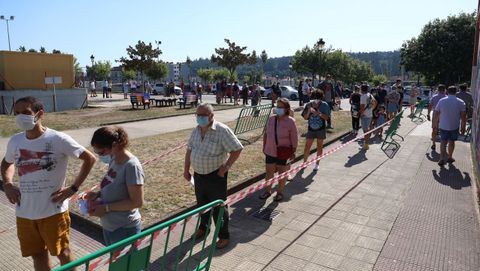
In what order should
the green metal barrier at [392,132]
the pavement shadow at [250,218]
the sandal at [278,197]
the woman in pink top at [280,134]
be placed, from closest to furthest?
the pavement shadow at [250,218], the woman in pink top at [280,134], the sandal at [278,197], the green metal barrier at [392,132]

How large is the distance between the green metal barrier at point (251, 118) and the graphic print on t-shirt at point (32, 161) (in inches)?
292

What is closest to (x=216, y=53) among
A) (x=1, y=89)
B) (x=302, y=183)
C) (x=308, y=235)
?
(x=1, y=89)

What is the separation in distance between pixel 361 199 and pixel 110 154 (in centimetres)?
444

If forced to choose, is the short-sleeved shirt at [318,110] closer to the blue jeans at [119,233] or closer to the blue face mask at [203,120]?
the blue face mask at [203,120]

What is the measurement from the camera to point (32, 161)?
3.04 metres

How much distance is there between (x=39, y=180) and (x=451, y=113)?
7918 millimetres

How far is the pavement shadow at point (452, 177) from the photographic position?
22.5ft

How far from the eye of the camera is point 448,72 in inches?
1261

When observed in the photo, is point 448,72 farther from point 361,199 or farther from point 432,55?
point 361,199

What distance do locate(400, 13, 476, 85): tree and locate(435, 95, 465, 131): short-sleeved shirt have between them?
1071 inches

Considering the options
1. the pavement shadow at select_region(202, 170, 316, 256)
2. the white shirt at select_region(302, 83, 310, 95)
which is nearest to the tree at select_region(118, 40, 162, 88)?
the white shirt at select_region(302, 83, 310, 95)

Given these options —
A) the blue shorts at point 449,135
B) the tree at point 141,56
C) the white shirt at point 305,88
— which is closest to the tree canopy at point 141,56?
the tree at point 141,56

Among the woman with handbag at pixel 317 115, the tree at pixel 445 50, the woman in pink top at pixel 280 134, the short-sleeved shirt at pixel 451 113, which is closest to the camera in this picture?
the woman in pink top at pixel 280 134

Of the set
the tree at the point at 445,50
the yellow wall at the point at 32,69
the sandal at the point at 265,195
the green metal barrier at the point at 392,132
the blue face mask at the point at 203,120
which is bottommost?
the sandal at the point at 265,195
